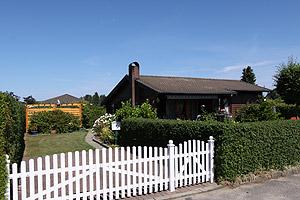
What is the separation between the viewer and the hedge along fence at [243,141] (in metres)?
7.32

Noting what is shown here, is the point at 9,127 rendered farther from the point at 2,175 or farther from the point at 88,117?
the point at 88,117

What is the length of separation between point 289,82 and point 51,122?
1678cm

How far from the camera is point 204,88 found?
24.6 m

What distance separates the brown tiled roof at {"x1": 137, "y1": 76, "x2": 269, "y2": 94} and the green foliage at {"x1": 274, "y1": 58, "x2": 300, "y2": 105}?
3725 mm

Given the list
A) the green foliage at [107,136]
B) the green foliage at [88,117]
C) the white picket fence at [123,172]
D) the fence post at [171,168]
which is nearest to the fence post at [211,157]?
the white picket fence at [123,172]

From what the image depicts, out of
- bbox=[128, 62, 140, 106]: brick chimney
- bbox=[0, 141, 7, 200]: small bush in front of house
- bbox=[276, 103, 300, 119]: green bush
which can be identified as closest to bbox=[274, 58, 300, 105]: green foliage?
bbox=[276, 103, 300, 119]: green bush

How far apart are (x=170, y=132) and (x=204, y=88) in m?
16.1

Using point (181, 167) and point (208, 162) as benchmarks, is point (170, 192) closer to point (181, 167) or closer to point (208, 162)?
point (181, 167)

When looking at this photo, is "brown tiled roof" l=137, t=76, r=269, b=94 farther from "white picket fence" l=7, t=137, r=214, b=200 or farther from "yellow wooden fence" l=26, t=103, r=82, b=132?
"white picket fence" l=7, t=137, r=214, b=200

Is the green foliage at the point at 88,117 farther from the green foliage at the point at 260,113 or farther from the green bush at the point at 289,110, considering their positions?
the green foliage at the point at 260,113

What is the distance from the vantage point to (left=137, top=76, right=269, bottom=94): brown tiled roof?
21938mm

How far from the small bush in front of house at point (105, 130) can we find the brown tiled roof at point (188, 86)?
14.9 ft

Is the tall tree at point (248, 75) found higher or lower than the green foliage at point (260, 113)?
higher

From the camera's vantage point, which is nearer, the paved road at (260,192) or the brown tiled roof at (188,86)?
the paved road at (260,192)
